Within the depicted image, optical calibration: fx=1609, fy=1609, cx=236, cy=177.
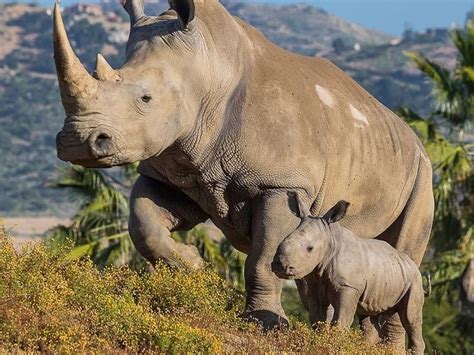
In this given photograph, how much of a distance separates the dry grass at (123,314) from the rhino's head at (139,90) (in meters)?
0.79

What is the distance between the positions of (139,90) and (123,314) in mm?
1491

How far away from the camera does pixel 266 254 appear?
11.0m

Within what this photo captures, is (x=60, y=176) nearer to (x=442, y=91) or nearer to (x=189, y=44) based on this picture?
(x=442, y=91)

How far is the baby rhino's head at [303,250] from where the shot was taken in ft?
34.2

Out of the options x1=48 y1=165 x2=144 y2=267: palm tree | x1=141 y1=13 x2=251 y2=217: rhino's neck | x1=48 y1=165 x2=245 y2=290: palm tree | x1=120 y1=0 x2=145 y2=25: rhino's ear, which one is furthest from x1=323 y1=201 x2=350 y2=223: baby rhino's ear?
x1=48 y1=165 x2=245 y2=290: palm tree

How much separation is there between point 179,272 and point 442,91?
18.5 meters

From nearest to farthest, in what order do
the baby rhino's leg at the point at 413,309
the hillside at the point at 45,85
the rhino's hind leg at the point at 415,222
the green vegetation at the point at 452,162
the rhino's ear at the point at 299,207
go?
the rhino's ear at the point at 299,207 < the baby rhino's leg at the point at 413,309 < the rhino's hind leg at the point at 415,222 < the green vegetation at the point at 452,162 < the hillside at the point at 45,85

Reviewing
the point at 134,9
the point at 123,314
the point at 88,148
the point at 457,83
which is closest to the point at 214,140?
the point at 134,9

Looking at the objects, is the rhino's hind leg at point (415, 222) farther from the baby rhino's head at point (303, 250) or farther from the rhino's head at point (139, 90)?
the rhino's head at point (139, 90)

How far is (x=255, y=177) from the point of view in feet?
36.0

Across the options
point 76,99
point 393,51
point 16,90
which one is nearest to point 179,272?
point 76,99

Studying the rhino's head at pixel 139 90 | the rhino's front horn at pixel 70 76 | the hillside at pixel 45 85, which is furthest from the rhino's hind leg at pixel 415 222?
the hillside at pixel 45 85

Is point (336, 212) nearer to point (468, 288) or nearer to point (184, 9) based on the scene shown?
point (184, 9)

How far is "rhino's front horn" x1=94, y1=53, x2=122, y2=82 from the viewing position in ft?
32.7
